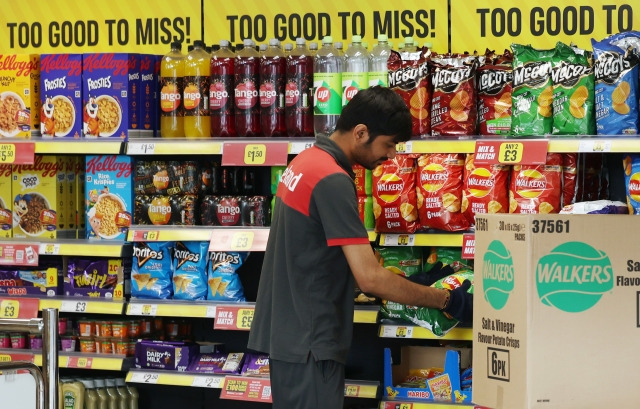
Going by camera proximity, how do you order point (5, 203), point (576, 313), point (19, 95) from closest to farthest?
1. point (576, 313)
2. point (19, 95)
3. point (5, 203)

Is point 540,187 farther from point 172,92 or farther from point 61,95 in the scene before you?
point 61,95

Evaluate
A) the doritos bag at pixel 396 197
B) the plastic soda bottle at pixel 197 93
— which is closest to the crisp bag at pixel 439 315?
the doritos bag at pixel 396 197

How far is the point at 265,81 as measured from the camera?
184 inches

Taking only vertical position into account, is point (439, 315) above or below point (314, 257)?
below

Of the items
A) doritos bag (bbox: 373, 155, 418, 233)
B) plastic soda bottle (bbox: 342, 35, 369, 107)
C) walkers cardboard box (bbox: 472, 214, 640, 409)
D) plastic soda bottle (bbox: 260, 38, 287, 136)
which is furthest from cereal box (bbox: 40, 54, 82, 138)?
walkers cardboard box (bbox: 472, 214, 640, 409)

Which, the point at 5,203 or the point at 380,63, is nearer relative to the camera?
the point at 380,63

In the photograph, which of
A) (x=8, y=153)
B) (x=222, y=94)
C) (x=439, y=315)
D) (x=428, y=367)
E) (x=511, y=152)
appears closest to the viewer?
(x=439, y=315)

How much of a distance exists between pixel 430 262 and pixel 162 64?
5.25 ft

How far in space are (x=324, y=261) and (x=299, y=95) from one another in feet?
4.61

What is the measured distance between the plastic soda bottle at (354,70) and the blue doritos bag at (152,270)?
1.18 metres

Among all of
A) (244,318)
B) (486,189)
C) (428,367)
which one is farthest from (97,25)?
(428,367)

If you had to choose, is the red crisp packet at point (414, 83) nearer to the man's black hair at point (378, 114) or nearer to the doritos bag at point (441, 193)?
the doritos bag at point (441, 193)

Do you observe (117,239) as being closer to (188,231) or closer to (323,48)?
(188,231)

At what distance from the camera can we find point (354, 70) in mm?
4566
